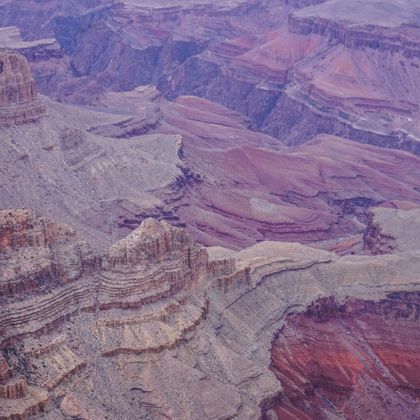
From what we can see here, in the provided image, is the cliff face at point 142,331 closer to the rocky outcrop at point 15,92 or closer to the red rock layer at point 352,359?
the red rock layer at point 352,359

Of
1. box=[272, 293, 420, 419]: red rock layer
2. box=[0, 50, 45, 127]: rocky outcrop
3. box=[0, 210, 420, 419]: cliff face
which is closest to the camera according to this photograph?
box=[0, 210, 420, 419]: cliff face

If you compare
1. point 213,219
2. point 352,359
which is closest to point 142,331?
point 352,359

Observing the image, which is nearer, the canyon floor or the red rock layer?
the canyon floor

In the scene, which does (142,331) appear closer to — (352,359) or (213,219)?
(352,359)

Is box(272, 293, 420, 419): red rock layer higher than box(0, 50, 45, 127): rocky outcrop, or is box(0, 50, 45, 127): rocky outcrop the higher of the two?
box(0, 50, 45, 127): rocky outcrop

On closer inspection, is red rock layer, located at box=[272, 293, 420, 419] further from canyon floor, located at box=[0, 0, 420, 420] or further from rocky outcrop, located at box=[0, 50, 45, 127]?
rocky outcrop, located at box=[0, 50, 45, 127]

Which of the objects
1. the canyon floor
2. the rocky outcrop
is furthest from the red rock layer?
the rocky outcrop
